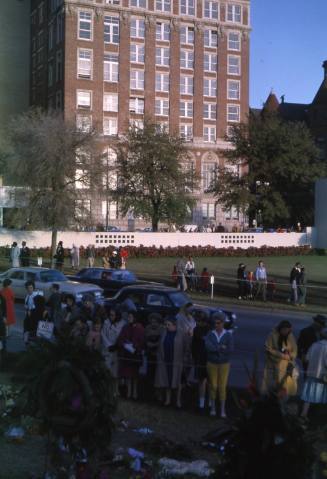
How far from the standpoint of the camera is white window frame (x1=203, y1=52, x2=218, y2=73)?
266ft

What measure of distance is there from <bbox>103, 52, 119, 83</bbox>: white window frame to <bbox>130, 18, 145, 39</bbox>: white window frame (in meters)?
3.46

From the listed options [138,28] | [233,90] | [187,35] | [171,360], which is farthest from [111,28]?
[171,360]

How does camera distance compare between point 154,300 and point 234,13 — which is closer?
point 154,300

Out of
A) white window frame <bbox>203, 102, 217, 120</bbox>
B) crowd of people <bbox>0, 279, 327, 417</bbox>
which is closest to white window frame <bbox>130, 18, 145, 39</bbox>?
white window frame <bbox>203, 102, 217, 120</bbox>

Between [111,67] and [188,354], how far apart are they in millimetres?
68346

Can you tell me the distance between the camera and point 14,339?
1741 cm

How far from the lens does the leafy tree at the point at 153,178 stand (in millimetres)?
53844

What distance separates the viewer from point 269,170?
65.4 meters

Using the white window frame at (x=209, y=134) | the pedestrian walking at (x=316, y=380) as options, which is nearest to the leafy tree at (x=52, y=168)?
the pedestrian walking at (x=316, y=380)

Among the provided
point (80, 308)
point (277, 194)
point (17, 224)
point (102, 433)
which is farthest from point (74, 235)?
point (102, 433)

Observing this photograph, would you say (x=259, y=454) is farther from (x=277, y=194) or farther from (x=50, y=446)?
(x=277, y=194)

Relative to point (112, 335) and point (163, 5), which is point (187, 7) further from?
point (112, 335)

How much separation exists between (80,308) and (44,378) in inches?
324

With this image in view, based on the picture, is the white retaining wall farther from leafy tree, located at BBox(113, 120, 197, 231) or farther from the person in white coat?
the person in white coat
